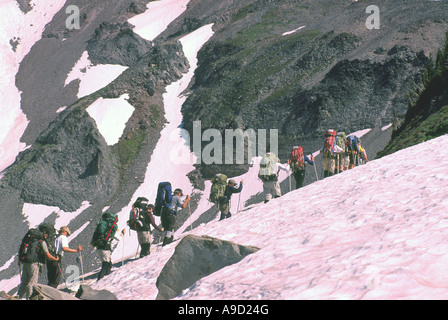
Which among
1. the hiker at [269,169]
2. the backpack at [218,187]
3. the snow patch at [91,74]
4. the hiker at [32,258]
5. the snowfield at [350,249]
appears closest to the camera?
the snowfield at [350,249]

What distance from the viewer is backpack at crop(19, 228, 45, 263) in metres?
10.7

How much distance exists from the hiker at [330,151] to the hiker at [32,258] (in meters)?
11.7

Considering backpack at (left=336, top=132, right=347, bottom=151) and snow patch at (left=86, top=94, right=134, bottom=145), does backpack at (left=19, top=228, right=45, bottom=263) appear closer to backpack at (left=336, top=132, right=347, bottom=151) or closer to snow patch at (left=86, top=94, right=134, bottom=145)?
backpack at (left=336, top=132, right=347, bottom=151)

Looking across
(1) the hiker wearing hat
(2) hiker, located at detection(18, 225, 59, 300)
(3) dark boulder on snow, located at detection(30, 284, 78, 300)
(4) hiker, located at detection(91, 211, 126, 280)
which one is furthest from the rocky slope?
(3) dark boulder on snow, located at detection(30, 284, 78, 300)

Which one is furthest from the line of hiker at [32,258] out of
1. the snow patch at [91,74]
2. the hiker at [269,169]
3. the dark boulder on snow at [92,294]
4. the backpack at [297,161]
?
the snow patch at [91,74]

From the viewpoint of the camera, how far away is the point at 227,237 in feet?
35.9

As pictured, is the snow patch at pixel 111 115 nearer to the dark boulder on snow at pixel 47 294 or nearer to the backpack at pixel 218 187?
the backpack at pixel 218 187

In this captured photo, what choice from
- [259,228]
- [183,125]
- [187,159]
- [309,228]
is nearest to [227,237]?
[259,228]

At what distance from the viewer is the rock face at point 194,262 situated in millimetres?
7383

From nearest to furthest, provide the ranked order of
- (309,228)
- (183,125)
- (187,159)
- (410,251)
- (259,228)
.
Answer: (410,251) < (309,228) < (259,228) < (187,159) < (183,125)

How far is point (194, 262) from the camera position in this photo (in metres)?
7.57

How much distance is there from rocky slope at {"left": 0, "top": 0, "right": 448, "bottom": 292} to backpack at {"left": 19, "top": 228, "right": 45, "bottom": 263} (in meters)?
37.0
